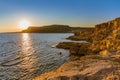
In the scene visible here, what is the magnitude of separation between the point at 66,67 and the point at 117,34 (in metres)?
39.0

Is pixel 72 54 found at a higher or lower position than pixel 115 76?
lower

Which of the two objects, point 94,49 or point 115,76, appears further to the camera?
point 94,49

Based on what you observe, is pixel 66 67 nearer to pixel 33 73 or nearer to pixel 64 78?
pixel 64 78

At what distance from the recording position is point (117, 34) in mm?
57750

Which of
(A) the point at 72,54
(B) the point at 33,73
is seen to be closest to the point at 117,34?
(A) the point at 72,54

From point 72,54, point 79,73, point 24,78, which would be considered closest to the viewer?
point 79,73

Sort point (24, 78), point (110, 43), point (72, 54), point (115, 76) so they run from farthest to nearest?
point (72, 54), point (110, 43), point (24, 78), point (115, 76)

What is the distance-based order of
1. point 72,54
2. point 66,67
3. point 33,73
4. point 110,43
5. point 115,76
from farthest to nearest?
point 72,54, point 110,43, point 33,73, point 66,67, point 115,76

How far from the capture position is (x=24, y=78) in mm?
36031

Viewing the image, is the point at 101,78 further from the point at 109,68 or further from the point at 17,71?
the point at 17,71

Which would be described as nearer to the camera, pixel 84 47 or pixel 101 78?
pixel 101 78

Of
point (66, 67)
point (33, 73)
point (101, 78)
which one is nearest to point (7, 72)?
point (33, 73)

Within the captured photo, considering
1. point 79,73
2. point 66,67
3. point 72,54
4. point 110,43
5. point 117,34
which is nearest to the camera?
point 79,73

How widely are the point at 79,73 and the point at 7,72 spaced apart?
25.8 meters
